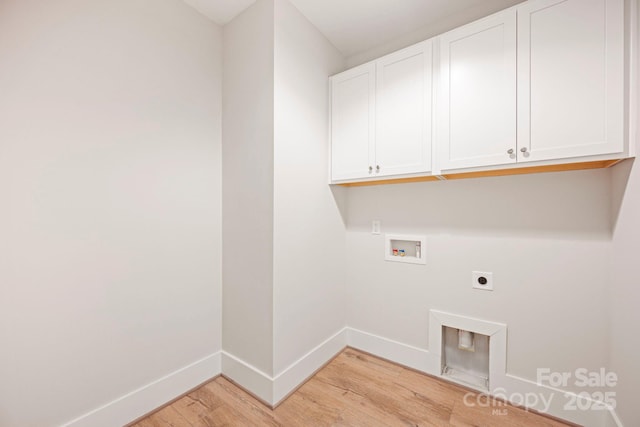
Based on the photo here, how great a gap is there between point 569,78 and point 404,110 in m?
0.86

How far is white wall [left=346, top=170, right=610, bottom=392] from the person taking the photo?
1.48 meters

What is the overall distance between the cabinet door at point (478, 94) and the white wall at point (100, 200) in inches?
67.4

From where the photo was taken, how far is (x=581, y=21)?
4.20 feet

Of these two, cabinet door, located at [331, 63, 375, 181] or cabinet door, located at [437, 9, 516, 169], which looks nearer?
cabinet door, located at [437, 9, 516, 169]

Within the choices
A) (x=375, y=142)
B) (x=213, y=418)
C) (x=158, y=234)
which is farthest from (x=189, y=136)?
(x=213, y=418)

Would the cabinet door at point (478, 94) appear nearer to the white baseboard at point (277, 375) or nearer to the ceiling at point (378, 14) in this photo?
the ceiling at point (378, 14)

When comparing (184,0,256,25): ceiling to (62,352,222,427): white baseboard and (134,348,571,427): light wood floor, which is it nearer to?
(62,352,222,427): white baseboard

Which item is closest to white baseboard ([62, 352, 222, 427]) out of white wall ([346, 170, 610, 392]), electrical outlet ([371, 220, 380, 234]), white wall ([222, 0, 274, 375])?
white wall ([222, 0, 274, 375])

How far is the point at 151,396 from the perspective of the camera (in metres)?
1.62

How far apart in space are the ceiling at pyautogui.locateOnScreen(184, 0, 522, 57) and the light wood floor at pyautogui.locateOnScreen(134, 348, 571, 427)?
2649 millimetres

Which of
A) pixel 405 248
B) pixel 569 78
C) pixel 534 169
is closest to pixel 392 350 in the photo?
pixel 405 248

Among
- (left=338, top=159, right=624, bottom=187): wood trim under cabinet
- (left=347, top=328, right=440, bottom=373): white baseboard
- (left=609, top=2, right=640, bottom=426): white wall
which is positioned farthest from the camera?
(left=347, top=328, right=440, bottom=373): white baseboard

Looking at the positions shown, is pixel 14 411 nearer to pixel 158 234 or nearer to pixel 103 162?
pixel 158 234

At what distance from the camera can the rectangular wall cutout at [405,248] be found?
2.04 meters
